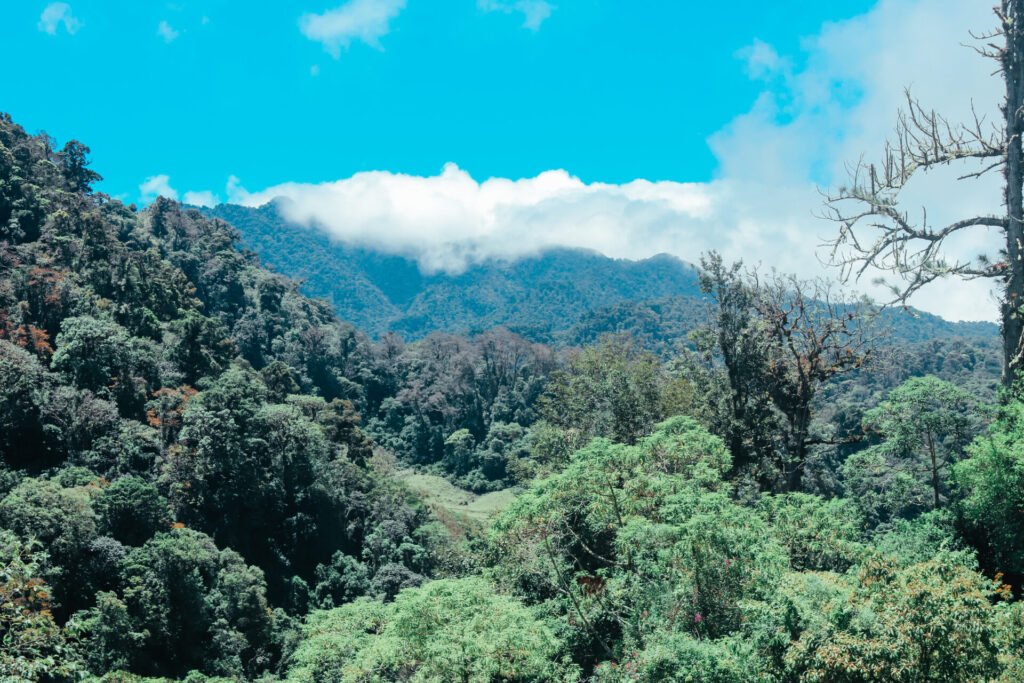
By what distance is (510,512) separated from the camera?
48.4ft

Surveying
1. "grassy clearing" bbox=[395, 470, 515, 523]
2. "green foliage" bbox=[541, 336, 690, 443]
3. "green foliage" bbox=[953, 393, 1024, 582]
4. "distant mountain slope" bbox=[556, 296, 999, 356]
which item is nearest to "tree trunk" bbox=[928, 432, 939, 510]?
"green foliage" bbox=[953, 393, 1024, 582]

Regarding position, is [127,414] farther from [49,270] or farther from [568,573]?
[568,573]

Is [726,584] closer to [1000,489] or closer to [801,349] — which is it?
[1000,489]

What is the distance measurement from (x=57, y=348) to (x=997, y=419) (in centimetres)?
3608

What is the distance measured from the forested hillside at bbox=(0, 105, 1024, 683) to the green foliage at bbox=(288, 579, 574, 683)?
7 cm

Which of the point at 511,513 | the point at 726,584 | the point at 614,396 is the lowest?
the point at 726,584

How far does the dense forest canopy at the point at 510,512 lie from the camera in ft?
29.0

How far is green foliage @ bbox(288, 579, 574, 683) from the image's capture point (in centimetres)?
1168

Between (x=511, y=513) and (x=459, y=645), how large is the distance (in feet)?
11.0

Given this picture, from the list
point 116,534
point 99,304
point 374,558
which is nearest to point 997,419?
point 116,534

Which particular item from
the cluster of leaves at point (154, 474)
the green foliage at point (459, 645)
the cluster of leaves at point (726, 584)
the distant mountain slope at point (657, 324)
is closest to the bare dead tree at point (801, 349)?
the cluster of leaves at point (726, 584)

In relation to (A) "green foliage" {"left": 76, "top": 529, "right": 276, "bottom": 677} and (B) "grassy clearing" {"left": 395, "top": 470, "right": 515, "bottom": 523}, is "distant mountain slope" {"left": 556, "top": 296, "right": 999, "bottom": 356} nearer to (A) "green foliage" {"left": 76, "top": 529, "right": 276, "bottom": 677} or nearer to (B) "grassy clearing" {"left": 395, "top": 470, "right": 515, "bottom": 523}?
(B) "grassy clearing" {"left": 395, "top": 470, "right": 515, "bottom": 523}

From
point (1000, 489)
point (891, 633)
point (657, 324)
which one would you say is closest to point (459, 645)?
point (891, 633)

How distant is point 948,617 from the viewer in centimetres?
740
